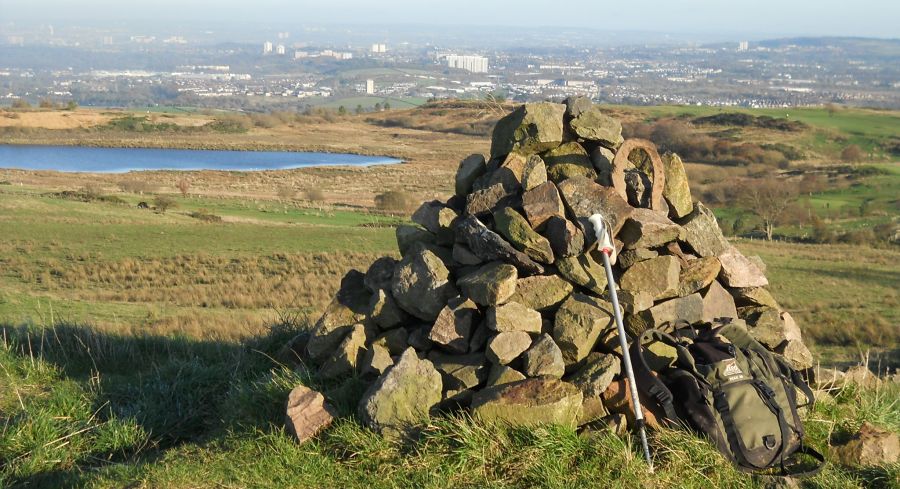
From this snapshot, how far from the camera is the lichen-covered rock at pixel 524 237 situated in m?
7.11

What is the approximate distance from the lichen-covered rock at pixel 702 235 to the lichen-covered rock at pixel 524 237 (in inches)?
56.1

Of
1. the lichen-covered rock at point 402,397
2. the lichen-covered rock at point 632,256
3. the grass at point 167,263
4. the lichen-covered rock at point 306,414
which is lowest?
the grass at point 167,263

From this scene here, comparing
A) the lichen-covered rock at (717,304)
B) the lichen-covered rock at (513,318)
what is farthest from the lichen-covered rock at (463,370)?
the lichen-covered rock at (717,304)

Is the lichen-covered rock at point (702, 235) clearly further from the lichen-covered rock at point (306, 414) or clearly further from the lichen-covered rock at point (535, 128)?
the lichen-covered rock at point (306, 414)

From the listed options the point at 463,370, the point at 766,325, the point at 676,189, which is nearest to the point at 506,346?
the point at 463,370

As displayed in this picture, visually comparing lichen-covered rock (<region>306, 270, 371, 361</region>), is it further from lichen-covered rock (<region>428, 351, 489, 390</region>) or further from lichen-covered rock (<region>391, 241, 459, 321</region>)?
lichen-covered rock (<region>428, 351, 489, 390</region>)

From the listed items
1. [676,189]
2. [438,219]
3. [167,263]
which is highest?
[676,189]

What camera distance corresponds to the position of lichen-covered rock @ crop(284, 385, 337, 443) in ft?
20.6

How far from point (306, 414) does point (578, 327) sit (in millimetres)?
2336

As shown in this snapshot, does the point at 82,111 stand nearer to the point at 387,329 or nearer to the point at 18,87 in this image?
the point at 18,87

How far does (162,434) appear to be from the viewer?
723 centimetres

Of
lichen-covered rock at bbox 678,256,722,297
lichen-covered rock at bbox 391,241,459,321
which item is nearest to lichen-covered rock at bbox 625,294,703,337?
lichen-covered rock at bbox 678,256,722,297

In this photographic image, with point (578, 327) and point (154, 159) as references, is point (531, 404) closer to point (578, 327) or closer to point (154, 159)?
point (578, 327)

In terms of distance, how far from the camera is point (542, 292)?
7.07m
